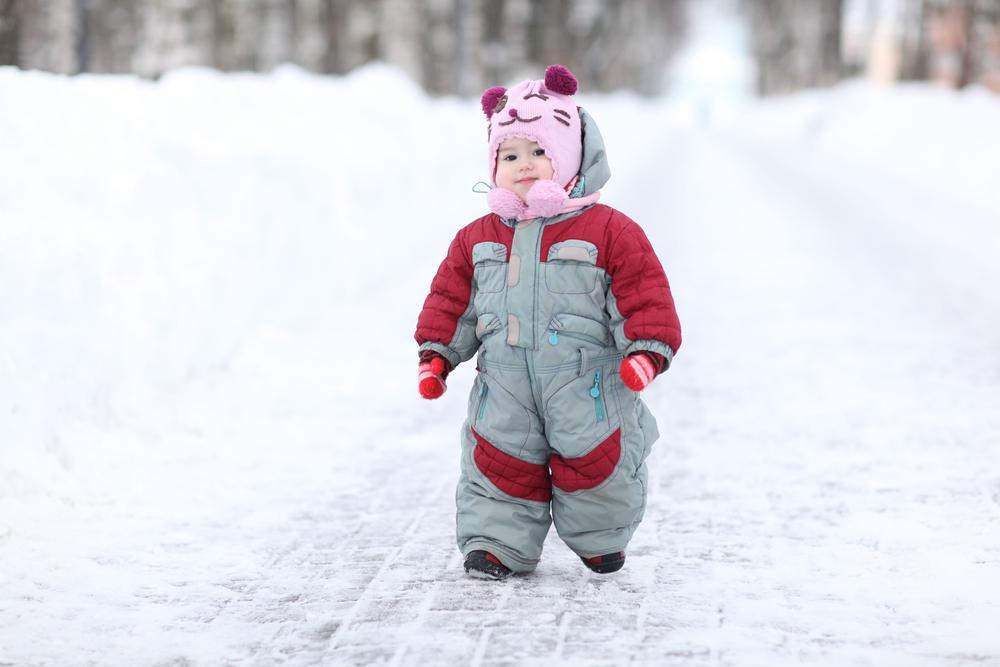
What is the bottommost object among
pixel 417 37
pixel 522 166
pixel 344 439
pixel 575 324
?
pixel 344 439

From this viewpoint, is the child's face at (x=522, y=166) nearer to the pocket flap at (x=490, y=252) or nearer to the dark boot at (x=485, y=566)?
the pocket flap at (x=490, y=252)

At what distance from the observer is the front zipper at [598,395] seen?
349cm

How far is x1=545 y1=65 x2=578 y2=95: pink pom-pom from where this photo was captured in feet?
11.6

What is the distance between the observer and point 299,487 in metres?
4.56

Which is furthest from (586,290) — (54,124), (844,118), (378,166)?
(844,118)

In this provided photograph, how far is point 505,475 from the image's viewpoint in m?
3.62

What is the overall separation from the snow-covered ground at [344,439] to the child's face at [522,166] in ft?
3.77

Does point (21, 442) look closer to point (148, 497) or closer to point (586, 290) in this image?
point (148, 497)

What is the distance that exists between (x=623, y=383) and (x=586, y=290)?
0.93 ft

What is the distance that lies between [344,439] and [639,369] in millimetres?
2197

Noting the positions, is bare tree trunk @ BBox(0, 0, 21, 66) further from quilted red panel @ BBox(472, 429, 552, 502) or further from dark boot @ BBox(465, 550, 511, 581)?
dark boot @ BBox(465, 550, 511, 581)

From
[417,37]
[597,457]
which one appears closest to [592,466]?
[597,457]

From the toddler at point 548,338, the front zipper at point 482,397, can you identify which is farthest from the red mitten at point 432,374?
the front zipper at point 482,397

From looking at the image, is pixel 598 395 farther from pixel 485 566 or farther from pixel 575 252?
pixel 485 566
